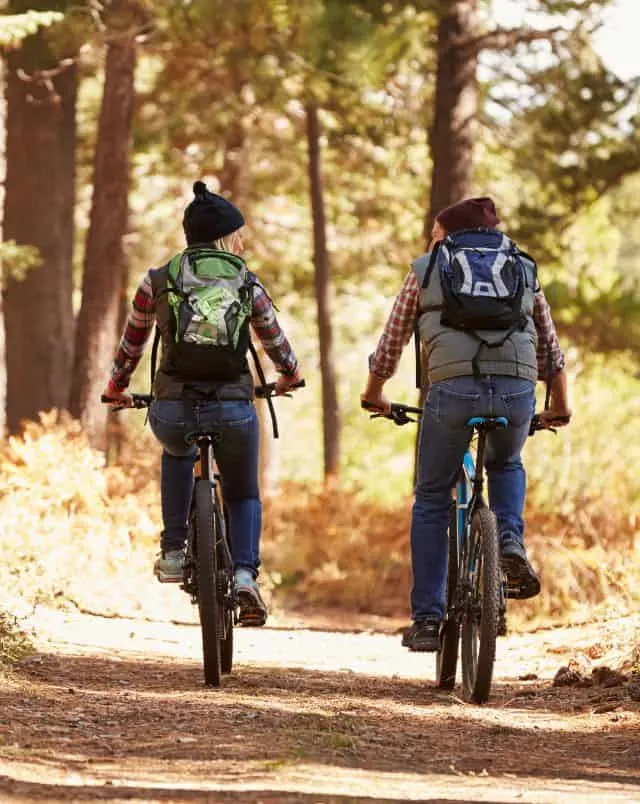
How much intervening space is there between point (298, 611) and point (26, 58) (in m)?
6.59

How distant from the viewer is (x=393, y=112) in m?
20.9

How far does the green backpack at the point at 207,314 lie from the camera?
23.0 feet

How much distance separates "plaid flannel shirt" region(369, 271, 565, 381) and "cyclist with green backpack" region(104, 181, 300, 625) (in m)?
0.55

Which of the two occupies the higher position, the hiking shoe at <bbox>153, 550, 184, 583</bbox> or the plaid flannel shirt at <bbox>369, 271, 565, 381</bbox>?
the plaid flannel shirt at <bbox>369, 271, 565, 381</bbox>

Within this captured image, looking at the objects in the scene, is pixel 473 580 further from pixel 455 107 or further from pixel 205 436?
pixel 455 107

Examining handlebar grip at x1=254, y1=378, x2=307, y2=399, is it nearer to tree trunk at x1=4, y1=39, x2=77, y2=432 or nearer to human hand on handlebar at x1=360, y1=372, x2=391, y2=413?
human hand on handlebar at x1=360, y1=372, x2=391, y2=413

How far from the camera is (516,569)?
7070 millimetres

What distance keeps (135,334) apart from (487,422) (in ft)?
5.78

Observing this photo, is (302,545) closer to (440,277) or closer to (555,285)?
(555,285)

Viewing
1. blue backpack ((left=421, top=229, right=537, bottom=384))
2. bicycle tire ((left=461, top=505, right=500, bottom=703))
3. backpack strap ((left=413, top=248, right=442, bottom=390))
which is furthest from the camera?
backpack strap ((left=413, top=248, right=442, bottom=390))

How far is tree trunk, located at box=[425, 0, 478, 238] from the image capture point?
15297 mm

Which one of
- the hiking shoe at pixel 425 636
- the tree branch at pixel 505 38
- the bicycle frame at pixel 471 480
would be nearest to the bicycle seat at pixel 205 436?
the bicycle frame at pixel 471 480

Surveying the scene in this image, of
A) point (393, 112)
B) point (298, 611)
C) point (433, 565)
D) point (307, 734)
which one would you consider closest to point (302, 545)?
point (298, 611)

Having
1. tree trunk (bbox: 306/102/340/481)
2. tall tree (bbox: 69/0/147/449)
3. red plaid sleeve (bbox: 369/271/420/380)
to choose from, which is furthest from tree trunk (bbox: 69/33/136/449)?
red plaid sleeve (bbox: 369/271/420/380)
